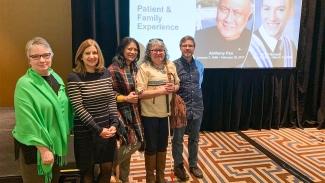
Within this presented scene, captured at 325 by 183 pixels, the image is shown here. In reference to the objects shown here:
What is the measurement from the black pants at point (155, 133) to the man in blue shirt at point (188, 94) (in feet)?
0.99

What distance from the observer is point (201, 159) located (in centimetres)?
351

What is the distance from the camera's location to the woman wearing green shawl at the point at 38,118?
5.56 feet

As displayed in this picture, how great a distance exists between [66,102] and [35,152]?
355mm

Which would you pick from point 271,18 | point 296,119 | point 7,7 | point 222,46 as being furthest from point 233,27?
point 7,7

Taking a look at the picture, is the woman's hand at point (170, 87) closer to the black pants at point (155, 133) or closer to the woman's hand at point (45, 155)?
the black pants at point (155, 133)

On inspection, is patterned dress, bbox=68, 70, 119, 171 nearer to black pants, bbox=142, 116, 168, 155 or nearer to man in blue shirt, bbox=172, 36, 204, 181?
black pants, bbox=142, 116, 168, 155

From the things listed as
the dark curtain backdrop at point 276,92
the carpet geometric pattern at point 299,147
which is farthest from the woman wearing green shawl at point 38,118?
the dark curtain backdrop at point 276,92

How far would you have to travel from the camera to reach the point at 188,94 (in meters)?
2.89

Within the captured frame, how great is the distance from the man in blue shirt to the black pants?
0.99 ft

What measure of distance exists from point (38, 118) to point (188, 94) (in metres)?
1.50

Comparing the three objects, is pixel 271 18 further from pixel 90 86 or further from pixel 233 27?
pixel 90 86

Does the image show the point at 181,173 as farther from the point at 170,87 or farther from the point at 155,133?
the point at 170,87

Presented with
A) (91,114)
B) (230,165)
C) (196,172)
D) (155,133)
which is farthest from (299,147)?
(91,114)

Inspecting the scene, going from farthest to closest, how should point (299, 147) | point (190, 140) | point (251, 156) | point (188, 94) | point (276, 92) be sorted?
1. point (276, 92)
2. point (299, 147)
3. point (251, 156)
4. point (190, 140)
5. point (188, 94)
